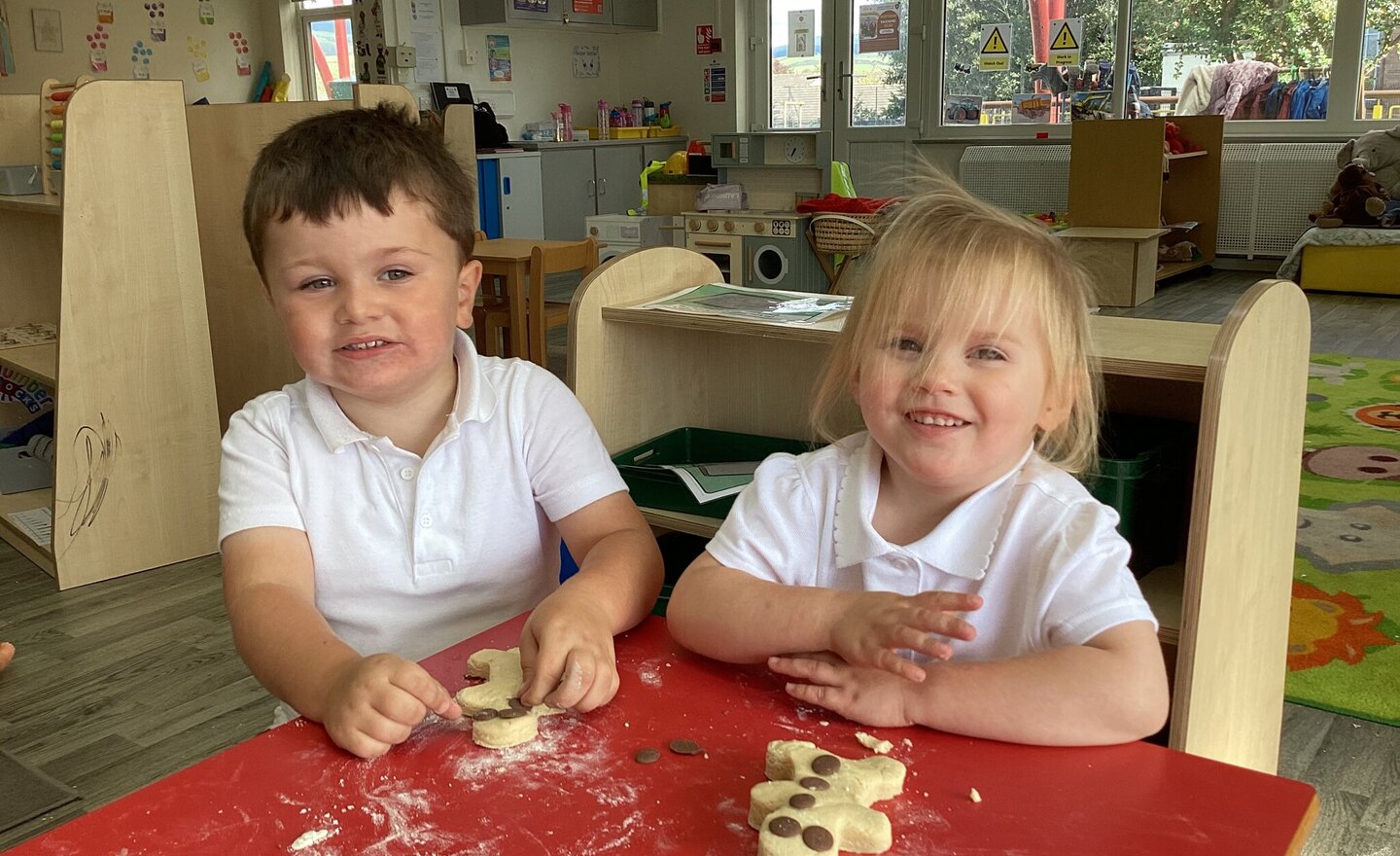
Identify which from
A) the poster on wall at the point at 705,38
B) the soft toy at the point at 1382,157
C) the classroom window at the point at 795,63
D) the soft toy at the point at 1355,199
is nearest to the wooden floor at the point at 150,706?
the soft toy at the point at 1355,199

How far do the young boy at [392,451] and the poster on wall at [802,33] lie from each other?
846 centimetres

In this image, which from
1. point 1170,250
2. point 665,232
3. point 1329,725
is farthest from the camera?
point 1170,250

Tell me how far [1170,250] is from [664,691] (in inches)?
286

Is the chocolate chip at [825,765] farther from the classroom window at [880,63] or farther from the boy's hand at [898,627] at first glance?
the classroom window at [880,63]

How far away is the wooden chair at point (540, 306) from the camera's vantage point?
4473 millimetres

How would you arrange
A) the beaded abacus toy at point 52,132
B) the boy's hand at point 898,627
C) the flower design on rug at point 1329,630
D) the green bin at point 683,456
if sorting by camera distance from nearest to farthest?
1. the boy's hand at point 898,627
2. the green bin at point 683,456
3. the flower design on rug at point 1329,630
4. the beaded abacus toy at point 52,132

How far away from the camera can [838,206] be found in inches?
216

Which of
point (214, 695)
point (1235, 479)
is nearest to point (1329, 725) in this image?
point (1235, 479)

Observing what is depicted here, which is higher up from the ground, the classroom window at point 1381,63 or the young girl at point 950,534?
the classroom window at point 1381,63

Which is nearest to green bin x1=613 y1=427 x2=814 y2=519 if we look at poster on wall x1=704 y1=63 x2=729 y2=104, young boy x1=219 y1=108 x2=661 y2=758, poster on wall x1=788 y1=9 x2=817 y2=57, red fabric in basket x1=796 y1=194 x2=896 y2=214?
young boy x1=219 y1=108 x2=661 y2=758

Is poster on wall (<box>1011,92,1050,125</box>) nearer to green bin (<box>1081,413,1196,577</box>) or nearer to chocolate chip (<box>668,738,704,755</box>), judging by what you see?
green bin (<box>1081,413,1196,577</box>)

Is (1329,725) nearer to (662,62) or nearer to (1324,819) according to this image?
(1324,819)

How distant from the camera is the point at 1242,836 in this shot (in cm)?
71

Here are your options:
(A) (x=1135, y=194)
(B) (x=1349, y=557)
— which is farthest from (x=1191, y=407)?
(A) (x=1135, y=194)
